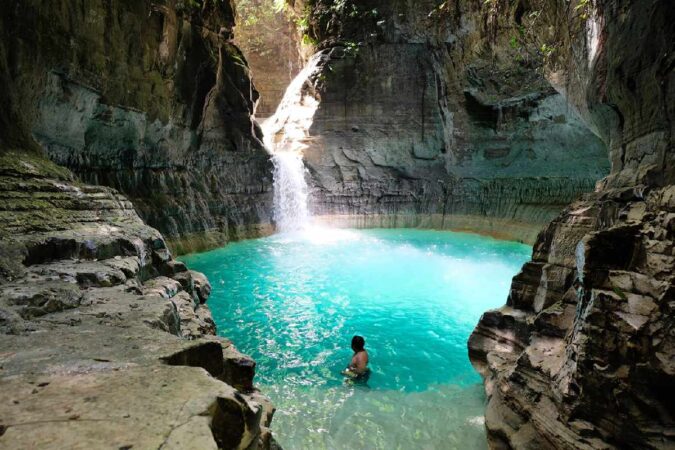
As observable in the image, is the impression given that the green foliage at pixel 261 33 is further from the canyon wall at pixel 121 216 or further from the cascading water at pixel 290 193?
the canyon wall at pixel 121 216

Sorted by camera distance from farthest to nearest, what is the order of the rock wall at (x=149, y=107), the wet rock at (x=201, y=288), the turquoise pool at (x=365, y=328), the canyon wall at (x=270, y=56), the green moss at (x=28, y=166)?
the canyon wall at (x=270, y=56), the rock wall at (x=149, y=107), the wet rock at (x=201, y=288), the green moss at (x=28, y=166), the turquoise pool at (x=365, y=328)

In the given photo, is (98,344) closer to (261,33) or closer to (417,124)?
(417,124)

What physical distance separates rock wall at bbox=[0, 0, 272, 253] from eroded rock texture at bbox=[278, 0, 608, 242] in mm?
3828

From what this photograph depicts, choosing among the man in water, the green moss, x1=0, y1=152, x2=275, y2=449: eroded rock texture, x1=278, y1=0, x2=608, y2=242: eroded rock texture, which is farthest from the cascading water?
the man in water

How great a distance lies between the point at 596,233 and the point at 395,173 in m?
16.1

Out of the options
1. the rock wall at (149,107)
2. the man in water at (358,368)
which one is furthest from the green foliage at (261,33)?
the man in water at (358,368)

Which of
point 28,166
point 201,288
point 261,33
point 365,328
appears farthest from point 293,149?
point 261,33

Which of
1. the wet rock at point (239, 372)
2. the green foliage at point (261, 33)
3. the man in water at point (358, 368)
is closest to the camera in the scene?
the wet rock at point (239, 372)

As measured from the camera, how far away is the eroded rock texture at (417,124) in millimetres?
17719

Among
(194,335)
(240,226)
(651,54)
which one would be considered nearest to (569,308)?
(651,54)

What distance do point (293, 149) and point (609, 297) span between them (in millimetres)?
16957

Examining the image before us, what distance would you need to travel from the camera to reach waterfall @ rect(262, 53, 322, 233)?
58.1 ft

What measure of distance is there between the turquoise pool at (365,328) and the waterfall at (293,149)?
10.2 feet

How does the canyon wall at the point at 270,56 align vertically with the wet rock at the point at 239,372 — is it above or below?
above
